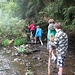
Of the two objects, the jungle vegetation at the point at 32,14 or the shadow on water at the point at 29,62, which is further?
the jungle vegetation at the point at 32,14

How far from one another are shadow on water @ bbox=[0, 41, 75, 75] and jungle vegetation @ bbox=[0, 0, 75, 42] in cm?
205

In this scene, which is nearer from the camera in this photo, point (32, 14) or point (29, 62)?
point (29, 62)

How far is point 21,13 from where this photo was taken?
1048 inches

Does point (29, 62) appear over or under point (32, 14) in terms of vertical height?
under

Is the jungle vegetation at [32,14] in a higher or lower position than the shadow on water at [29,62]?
higher

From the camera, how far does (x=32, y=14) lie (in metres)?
24.9

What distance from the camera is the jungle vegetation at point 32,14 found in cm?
1326

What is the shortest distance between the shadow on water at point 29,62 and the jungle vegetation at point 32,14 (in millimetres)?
2048

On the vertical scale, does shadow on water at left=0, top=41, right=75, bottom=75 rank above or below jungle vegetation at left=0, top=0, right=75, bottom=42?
below

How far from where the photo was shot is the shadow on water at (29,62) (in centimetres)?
1008

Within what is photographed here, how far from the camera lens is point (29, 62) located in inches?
461

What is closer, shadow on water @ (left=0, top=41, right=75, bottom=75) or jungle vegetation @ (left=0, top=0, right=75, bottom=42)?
shadow on water @ (left=0, top=41, right=75, bottom=75)

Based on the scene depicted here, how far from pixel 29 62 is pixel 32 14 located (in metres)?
13.7

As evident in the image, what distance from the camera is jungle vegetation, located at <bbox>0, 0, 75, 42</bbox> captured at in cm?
1326
